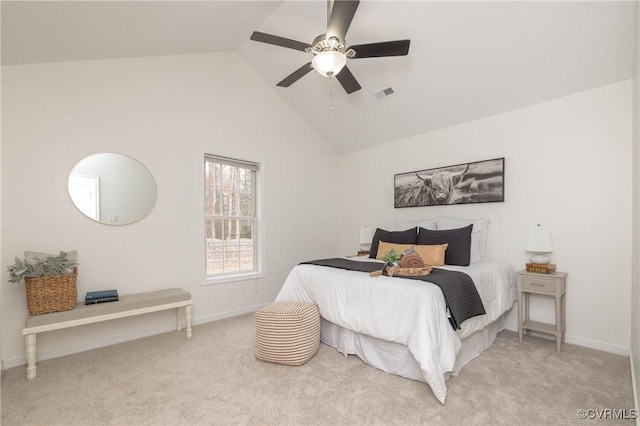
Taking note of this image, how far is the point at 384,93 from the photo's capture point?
3809mm

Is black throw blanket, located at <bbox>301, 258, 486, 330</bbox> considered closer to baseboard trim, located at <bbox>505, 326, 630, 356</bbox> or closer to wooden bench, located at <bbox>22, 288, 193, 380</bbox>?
baseboard trim, located at <bbox>505, 326, 630, 356</bbox>

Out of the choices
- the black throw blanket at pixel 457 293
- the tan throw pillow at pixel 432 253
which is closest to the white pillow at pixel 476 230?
the tan throw pillow at pixel 432 253

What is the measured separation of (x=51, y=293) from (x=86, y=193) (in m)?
0.95

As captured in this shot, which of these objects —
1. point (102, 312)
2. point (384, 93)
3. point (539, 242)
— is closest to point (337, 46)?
point (384, 93)

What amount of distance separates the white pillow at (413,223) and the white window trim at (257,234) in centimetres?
188

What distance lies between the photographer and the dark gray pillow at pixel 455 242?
10.4 feet

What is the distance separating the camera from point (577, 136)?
2.98 meters

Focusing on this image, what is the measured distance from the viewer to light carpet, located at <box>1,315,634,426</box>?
186 cm

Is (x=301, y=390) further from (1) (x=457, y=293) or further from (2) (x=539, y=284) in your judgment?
(2) (x=539, y=284)

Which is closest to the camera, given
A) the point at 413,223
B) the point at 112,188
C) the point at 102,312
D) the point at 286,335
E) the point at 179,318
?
the point at 286,335

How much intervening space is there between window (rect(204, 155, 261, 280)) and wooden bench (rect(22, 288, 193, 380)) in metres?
0.68

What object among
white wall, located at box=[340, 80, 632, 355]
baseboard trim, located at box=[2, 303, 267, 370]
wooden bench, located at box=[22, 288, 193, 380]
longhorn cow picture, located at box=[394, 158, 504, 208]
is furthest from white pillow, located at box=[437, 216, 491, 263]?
wooden bench, located at box=[22, 288, 193, 380]

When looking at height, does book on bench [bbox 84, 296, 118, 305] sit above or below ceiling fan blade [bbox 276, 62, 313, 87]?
below

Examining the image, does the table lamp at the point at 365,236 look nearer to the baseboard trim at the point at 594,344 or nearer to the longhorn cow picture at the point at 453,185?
the longhorn cow picture at the point at 453,185
